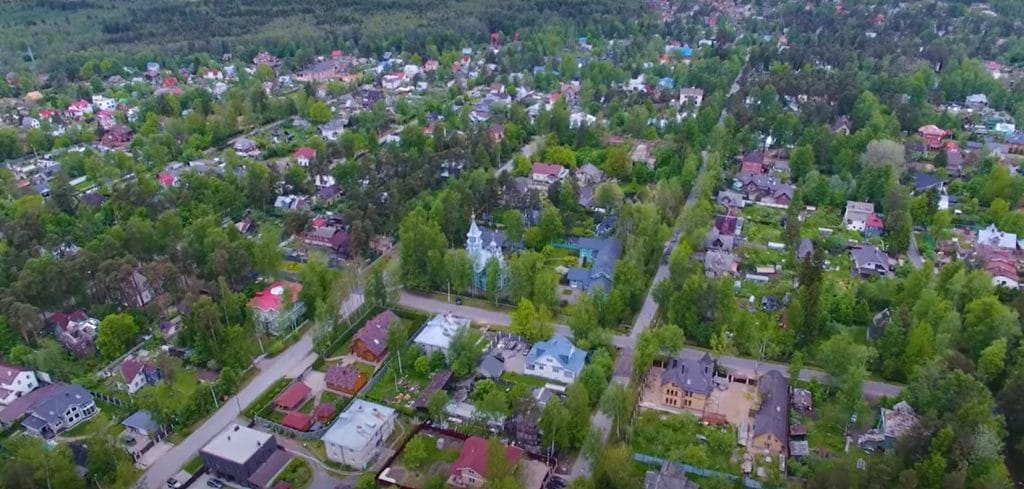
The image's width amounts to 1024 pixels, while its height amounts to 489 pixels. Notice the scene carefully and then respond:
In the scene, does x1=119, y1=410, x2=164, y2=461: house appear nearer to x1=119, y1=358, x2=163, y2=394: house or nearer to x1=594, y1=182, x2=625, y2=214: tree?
x1=119, y1=358, x2=163, y2=394: house

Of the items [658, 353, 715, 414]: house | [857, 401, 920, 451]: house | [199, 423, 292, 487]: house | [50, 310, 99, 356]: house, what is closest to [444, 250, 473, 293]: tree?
[658, 353, 715, 414]: house

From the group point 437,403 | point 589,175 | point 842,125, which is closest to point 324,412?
point 437,403

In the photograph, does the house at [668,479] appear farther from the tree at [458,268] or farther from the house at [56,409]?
the house at [56,409]

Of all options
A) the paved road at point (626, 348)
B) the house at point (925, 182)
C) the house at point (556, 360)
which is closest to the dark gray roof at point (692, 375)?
the paved road at point (626, 348)

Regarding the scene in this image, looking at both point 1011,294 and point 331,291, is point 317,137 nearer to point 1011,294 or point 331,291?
point 331,291

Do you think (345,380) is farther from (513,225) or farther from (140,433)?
(513,225)

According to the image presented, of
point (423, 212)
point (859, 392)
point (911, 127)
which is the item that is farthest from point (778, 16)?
point (859, 392)
